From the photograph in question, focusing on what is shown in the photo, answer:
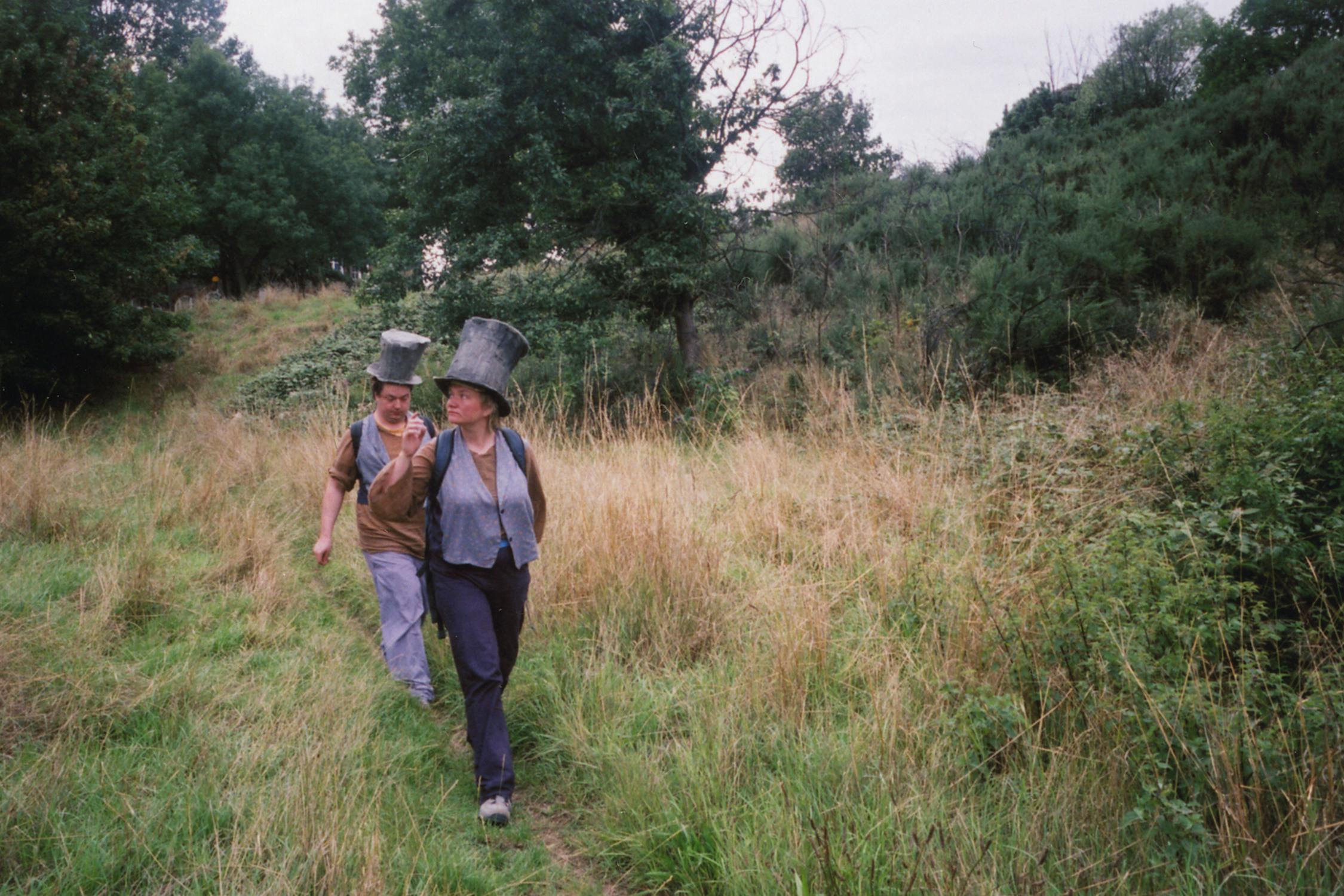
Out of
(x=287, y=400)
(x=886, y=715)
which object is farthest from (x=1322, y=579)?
(x=287, y=400)

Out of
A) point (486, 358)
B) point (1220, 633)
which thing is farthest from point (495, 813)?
point (1220, 633)

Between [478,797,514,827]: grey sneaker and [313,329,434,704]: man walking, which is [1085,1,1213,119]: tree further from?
[478,797,514,827]: grey sneaker

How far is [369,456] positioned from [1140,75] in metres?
20.0

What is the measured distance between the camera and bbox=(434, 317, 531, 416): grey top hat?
10.9 feet

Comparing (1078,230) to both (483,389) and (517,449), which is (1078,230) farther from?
(483,389)

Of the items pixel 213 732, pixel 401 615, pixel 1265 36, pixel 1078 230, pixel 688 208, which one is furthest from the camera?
pixel 1265 36

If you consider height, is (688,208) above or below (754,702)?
above

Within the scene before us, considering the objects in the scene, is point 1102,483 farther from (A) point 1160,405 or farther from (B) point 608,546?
(B) point 608,546

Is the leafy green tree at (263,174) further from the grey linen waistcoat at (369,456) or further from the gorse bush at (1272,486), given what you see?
the gorse bush at (1272,486)

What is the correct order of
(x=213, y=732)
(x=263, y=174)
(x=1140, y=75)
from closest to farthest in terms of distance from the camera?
(x=213, y=732) < (x=1140, y=75) < (x=263, y=174)

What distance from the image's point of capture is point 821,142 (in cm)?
1301

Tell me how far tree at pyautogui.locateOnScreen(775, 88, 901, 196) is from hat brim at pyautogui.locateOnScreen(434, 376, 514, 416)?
34.3ft

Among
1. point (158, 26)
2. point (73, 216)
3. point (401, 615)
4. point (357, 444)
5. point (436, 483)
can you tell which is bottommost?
point (401, 615)

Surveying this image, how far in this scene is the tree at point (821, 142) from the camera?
40.5 ft
